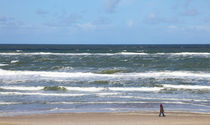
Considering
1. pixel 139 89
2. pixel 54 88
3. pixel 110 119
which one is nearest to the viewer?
pixel 110 119

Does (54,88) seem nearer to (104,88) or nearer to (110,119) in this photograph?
(104,88)

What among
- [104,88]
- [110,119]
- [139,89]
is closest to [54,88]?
[104,88]

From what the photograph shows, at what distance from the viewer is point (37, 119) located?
13688mm

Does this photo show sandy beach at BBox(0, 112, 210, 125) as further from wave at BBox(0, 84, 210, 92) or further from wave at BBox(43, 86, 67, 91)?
wave at BBox(43, 86, 67, 91)

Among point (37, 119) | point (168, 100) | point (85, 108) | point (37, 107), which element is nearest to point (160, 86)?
point (168, 100)

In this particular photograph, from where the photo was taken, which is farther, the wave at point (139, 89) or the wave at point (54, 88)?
the wave at point (54, 88)

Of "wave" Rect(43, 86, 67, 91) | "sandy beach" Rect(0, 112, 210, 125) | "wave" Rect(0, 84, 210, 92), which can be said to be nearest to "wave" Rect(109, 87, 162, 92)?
"wave" Rect(0, 84, 210, 92)

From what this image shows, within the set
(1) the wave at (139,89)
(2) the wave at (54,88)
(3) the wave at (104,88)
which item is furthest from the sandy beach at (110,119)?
(2) the wave at (54,88)

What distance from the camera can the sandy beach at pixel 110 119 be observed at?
42.5 feet

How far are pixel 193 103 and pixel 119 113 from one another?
4.89m

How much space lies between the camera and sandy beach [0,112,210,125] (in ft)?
42.5

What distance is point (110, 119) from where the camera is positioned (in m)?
13.5

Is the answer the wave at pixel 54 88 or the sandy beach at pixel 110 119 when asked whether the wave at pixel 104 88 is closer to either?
the wave at pixel 54 88

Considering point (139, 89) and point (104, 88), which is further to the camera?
point (104, 88)
